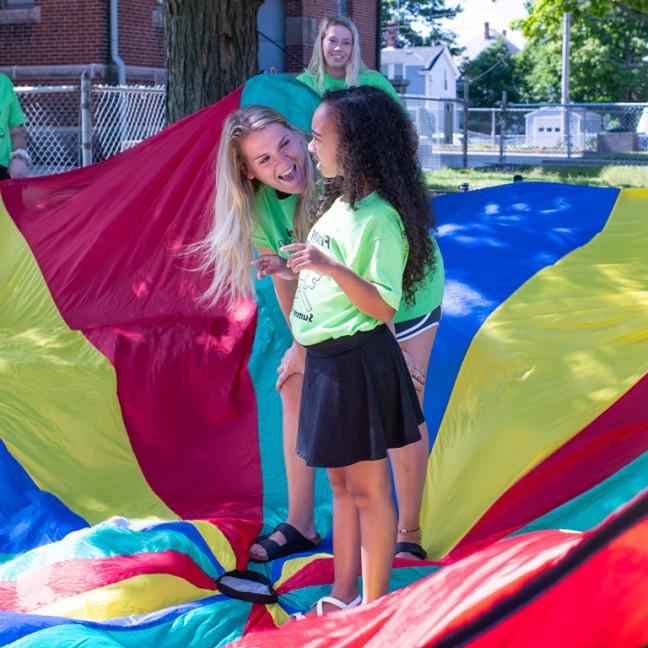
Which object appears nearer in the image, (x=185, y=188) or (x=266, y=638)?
(x=266, y=638)

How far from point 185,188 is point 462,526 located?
2.02m

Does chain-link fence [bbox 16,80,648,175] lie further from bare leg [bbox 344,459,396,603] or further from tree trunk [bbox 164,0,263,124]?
bare leg [bbox 344,459,396,603]

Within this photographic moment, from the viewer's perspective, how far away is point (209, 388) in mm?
3992

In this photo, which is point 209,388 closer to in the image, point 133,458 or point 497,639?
point 133,458

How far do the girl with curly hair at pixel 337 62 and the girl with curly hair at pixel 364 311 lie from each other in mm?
1633

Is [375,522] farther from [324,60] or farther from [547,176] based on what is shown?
[547,176]

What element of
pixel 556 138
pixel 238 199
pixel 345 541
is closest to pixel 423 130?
pixel 556 138

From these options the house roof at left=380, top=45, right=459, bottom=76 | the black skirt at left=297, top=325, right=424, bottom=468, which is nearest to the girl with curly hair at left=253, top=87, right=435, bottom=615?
the black skirt at left=297, top=325, right=424, bottom=468

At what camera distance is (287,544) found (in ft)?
10.4

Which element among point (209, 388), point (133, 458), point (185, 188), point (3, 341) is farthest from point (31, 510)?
point (185, 188)

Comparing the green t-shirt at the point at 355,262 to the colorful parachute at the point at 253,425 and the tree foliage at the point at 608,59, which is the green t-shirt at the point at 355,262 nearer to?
the colorful parachute at the point at 253,425

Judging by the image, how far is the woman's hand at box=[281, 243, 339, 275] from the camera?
2.33m

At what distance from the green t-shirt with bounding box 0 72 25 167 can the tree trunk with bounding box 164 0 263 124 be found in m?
0.84

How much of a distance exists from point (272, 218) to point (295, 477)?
30.7 inches
